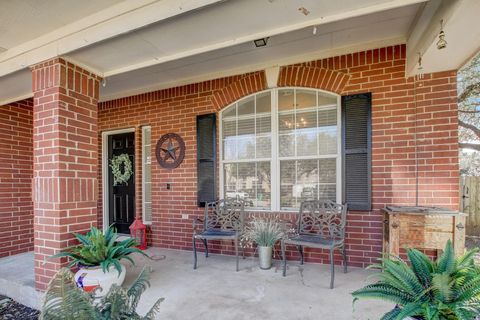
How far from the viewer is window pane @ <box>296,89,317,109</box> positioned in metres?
3.49

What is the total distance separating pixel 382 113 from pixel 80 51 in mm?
3166

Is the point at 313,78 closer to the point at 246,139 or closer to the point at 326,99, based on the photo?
the point at 326,99

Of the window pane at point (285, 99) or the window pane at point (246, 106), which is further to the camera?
the window pane at point (246, 106)

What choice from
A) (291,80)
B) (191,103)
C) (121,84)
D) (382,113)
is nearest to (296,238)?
(382,113)

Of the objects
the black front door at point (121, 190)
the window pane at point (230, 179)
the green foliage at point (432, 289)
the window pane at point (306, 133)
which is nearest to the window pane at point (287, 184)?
the window pane at point (306, 133)

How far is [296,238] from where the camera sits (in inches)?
118

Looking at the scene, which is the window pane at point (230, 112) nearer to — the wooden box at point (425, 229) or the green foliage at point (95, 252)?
the green foliage at point (95, 252)

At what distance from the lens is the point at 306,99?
3527 millimetres

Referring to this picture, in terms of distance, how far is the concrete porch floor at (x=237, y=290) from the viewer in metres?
2.16

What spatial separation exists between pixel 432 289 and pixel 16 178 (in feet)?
16.1

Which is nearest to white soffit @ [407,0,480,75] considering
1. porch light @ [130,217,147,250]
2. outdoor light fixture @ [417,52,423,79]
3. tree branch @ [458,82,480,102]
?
outdoor light fixture @ [417,52,423,79]

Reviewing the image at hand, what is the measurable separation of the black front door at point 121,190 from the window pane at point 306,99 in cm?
301

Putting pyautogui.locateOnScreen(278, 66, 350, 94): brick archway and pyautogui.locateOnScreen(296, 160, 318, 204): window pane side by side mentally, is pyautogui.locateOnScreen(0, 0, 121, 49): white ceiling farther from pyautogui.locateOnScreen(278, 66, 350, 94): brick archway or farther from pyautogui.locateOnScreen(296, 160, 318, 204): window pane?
pyautogui.locateOnScreen(296, 160, 318, 204): window pane

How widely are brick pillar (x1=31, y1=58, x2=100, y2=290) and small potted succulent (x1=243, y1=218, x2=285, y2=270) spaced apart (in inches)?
70.7
